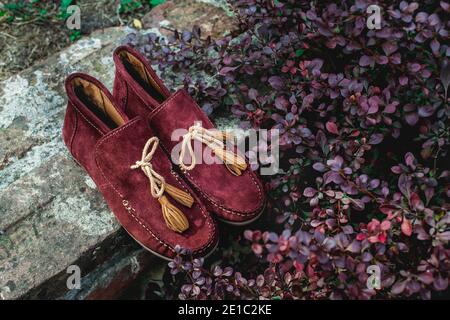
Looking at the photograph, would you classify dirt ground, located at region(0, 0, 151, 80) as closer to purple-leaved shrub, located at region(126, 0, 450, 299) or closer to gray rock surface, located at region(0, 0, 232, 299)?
gray rock surface, located at region(0, 0, 232, 299)

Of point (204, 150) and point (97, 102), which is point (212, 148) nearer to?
point (204, 150)

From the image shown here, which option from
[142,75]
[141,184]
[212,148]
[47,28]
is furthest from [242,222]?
[47,28]

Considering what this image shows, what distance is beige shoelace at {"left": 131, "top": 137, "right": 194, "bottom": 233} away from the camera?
208cm

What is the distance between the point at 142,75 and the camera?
2293mm

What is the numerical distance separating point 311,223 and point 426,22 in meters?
0.78

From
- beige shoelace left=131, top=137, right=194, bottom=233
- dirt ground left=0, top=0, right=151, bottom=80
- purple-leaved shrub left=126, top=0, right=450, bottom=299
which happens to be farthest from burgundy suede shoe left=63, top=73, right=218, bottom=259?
dirt ground left=0, top=0, right=151, bottom=80

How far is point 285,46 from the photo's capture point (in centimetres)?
225

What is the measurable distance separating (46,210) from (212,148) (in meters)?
0.68

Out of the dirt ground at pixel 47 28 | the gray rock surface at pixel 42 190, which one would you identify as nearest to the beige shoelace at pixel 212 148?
the gray rock surface at pixel 42 190

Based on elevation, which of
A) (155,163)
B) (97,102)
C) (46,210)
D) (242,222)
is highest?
(97,102)

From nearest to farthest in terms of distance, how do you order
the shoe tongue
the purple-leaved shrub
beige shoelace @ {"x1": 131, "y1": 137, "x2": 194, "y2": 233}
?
the purple-leaved shrub
beige shoelace @ {"x1": 131, "y1": 137, "x2": 194, "y2": 233}
the shoe tongue

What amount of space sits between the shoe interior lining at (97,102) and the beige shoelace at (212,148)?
0.84 feet

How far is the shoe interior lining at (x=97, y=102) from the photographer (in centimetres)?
221

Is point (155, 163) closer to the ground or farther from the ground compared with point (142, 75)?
closer to the ground
